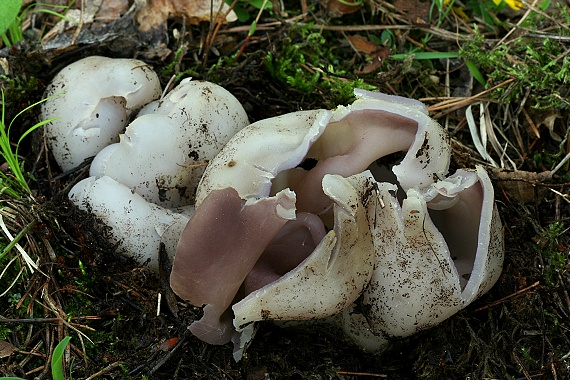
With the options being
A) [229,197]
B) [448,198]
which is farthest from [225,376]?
[448,198]

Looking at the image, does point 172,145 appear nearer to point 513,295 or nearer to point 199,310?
point 199,310

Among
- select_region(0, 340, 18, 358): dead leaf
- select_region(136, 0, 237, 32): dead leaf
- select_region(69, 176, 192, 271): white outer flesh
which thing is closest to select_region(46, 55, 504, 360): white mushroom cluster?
select_region(69, 176, 192, 271): white outer flesh

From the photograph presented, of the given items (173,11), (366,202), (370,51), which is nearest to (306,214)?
(366,202)

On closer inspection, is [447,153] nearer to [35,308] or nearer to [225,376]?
[225,376]

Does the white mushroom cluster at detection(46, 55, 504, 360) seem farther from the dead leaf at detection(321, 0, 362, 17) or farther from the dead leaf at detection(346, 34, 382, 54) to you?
the dead leaf at detection(321, 0, 362, 17)

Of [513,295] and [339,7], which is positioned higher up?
[339,7]

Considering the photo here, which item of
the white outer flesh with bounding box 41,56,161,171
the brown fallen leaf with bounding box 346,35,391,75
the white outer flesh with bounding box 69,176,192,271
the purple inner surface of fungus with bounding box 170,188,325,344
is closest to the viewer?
the purple inner surface of fungus with bounding box 170,188,325,344

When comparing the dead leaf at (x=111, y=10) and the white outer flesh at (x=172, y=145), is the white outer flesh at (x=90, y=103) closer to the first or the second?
the white outer flesh at (x=172, y=145)

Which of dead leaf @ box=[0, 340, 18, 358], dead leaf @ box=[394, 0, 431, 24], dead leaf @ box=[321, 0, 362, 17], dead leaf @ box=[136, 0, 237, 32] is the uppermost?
dead leaf @ box=[136, 0, 237, 32]
